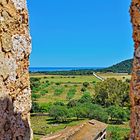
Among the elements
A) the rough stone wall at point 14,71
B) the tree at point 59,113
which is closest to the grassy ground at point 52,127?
the tree at point 59,113

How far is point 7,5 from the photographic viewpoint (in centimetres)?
780

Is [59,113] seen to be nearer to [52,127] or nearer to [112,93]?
[52,127]

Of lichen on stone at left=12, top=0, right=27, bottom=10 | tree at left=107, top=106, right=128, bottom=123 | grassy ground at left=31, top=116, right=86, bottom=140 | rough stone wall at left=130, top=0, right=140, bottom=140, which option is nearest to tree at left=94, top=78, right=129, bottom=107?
tree at left=107, top=106, right=128, bottom=123

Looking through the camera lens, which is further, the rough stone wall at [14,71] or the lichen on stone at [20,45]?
the lichen on stone at [20,45]

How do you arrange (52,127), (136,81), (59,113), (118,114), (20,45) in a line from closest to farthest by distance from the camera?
1. (20,45)
2. (136,81)
3. (52,127)
4. (59,113)
5. (118,114)

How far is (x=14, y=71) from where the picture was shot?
773 centimetres

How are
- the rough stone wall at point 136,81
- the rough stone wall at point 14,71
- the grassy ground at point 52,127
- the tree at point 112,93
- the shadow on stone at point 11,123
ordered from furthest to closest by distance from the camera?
the tree at point 112,93, the grassy ground at point 52,127, the rough stone wall at point 136,81, the rough stone wall at point 14,71, the shadow on stone at point 11,123

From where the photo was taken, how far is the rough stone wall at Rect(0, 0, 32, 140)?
7.32 meters

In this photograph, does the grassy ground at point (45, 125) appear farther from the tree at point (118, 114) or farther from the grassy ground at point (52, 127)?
the tree at point (118, 114)

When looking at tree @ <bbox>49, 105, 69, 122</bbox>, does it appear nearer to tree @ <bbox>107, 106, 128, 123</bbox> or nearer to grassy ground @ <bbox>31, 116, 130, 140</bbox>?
grassy ground @ <bbox>31, 116, 130, 140</bbox>

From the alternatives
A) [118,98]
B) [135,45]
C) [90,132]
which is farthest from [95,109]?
[135,45]

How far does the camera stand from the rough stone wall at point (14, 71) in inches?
288

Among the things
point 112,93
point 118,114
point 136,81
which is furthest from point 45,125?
point 136,81

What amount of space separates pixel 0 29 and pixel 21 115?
1.69 m
